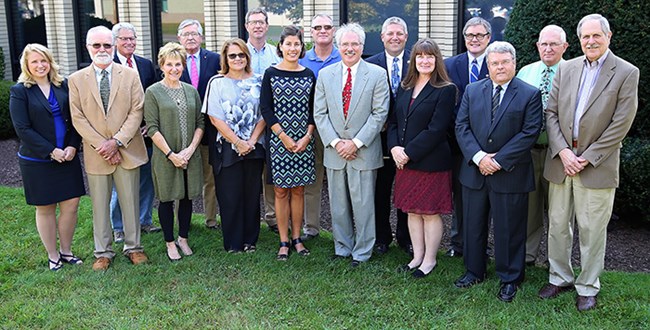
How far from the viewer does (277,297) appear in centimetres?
557

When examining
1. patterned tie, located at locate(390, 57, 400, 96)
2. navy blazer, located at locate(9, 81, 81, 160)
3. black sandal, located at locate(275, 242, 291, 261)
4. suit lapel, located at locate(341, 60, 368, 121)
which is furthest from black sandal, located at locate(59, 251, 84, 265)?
patterned tie, located at locate(390, 57, 400, 96)

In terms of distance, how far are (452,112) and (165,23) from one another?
9412 mm

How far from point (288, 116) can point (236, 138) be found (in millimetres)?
537

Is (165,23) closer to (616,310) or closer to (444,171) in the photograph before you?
(444,171)

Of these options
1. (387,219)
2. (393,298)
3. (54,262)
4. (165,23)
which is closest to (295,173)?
(387,219)

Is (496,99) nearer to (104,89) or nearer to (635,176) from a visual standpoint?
(635,176)

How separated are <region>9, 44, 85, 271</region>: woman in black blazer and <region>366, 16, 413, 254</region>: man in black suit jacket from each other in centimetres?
290

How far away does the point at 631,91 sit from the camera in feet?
16.0

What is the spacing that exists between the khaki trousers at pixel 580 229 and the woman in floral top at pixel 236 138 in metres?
2.78

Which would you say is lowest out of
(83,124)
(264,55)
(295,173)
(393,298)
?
(393,298)

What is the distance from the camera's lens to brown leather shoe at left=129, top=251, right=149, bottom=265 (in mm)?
6375

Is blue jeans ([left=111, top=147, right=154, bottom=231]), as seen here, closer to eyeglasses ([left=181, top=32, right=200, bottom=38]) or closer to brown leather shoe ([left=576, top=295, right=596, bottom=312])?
eyeglasses ([left=181, top=32, right=200, bottom=38])

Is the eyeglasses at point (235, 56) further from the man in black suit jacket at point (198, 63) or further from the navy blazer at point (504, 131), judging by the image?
the navy blazer at point (504, 131)

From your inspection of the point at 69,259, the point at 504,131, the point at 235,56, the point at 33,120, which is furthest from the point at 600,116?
the point at 69,259
